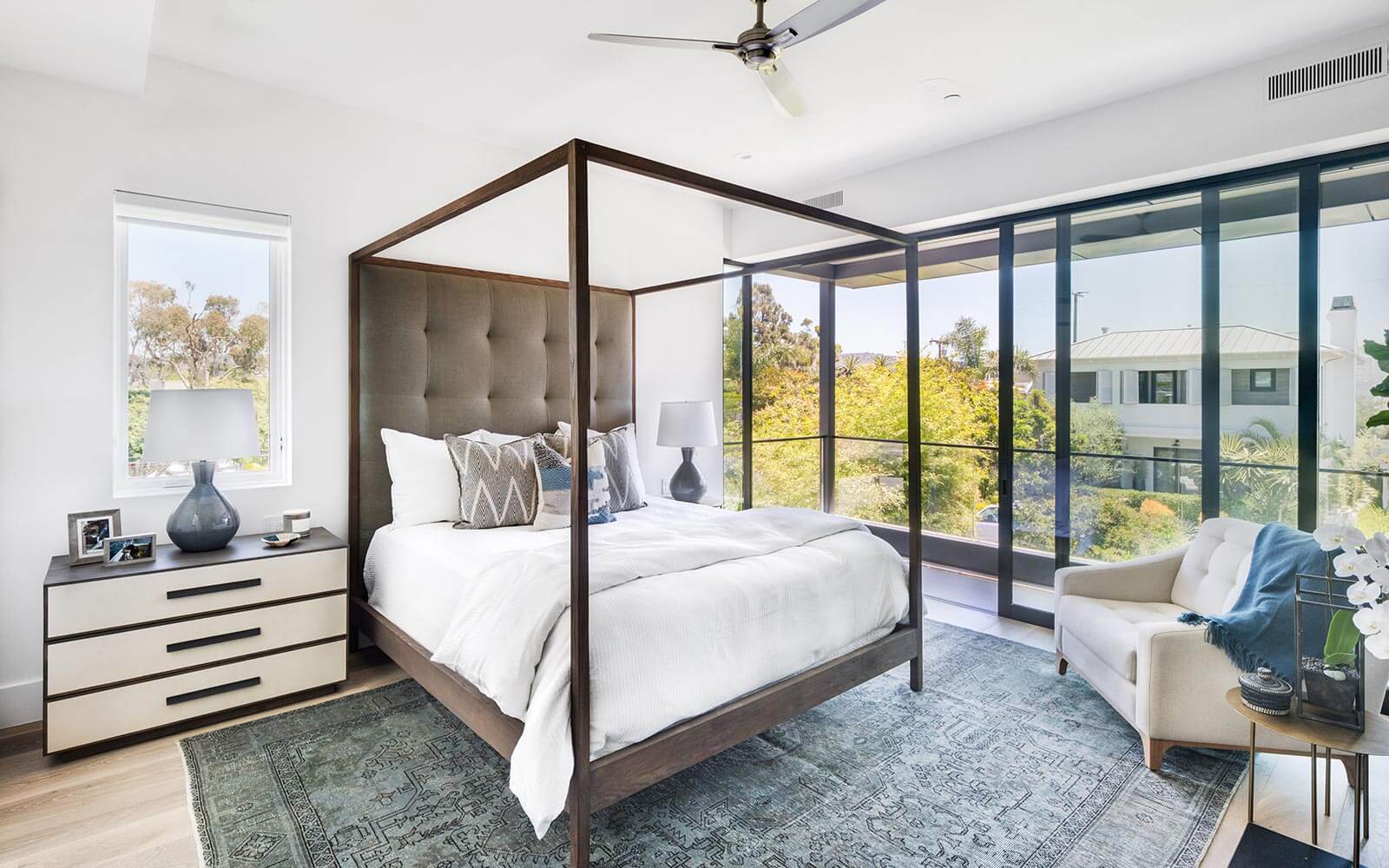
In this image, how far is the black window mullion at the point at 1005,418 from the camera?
4059 millimetres

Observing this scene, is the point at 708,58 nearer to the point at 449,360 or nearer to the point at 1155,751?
the point at 449,360

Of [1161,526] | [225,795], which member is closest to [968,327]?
[1161,526]

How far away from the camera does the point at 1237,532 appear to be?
2865mm

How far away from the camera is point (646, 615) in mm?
2061

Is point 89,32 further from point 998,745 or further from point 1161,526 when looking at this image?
point 1161,526

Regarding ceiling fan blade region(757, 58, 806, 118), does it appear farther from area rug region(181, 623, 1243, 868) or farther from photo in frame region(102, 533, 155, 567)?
photo in frame region(102, 533, 155, 567)

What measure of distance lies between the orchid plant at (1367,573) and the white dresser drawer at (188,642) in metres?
3.43

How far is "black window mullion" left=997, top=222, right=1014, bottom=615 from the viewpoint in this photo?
4059 millimetres

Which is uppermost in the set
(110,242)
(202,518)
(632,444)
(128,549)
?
(110,242)

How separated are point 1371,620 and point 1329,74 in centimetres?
252

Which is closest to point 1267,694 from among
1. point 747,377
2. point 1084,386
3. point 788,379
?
point 1084,386

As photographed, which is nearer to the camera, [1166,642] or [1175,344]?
[1166,642]

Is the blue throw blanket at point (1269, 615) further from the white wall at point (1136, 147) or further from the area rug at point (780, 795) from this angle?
the white wall at point (1136, 147)

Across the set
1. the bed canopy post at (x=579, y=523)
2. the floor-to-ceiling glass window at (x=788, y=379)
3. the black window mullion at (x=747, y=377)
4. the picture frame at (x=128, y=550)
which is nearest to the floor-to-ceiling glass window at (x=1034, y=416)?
the floor-to-ceiling glass window at (x=788, y=379)
